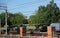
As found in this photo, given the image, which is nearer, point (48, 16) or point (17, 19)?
point (48, 16)

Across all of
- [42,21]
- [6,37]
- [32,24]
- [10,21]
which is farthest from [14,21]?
[6,37]

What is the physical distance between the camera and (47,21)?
253 ft

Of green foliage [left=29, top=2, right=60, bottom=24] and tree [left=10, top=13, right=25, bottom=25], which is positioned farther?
tree [left=10, top=13, right=25, bottom=25]

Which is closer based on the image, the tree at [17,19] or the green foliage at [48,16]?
the green foliage at [48,16]

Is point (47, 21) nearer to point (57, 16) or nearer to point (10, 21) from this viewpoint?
point (57, 16)

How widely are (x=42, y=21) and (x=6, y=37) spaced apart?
157 feet

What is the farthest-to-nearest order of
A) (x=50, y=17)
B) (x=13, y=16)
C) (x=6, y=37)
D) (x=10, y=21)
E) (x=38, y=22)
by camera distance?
1. (x=13, y=16)
2. (x=10, y=21)
3. (x=38, y=22)
4. (x=50, y=17)
5. (x=6, y=37)

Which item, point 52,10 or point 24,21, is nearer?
point 52,10

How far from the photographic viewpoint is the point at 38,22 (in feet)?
276

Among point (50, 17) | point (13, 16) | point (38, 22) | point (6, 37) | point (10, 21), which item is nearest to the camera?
point (6, 37)

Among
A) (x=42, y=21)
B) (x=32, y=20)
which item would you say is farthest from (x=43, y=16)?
(x=32, y=20)

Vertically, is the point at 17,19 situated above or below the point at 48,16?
below

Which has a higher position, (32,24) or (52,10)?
(52,10)

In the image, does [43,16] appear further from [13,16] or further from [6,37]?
[6,37]
